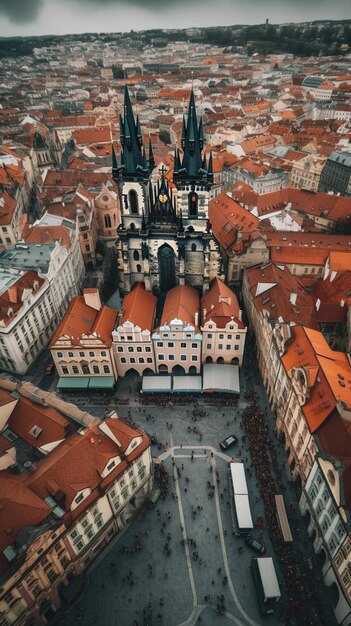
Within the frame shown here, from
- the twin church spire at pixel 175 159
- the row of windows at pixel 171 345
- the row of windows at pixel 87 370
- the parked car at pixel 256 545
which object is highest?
the twin church spire at pixel 175 159

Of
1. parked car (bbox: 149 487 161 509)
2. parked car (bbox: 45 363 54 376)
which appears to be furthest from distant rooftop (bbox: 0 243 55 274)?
parked car (bbox: 149 487 161 509)

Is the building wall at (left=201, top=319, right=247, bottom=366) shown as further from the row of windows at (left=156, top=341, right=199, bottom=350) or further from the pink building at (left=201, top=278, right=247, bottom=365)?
the row of windows at (left=156, top=341, right=199, bottom=350)

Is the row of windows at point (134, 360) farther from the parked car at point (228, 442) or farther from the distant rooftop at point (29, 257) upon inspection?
the distant rooftop at point (29, 257)

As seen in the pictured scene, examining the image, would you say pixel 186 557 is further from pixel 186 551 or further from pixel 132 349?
pixel 132 349

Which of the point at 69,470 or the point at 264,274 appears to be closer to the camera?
the point at 69,470

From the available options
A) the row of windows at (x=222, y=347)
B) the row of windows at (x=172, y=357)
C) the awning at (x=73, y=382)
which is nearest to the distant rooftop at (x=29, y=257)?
the awning at (x=73, y=382)

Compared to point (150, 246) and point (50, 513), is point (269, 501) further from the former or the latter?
point (150, 246)

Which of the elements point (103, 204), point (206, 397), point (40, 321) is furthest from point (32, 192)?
point (206, 397)
